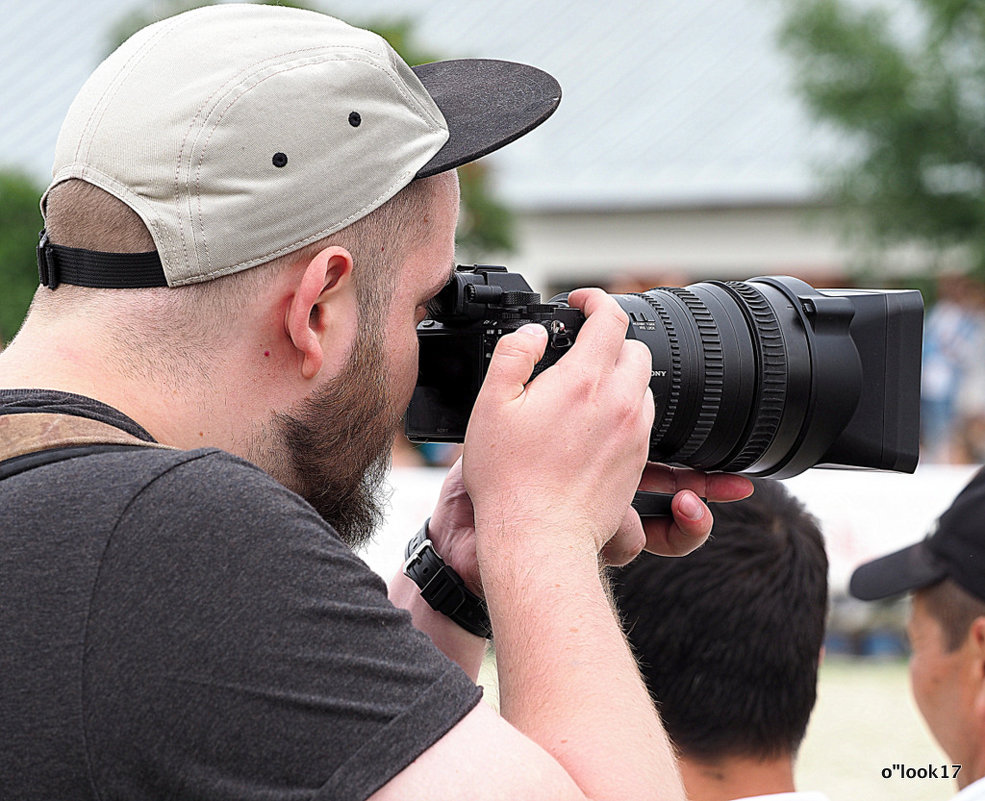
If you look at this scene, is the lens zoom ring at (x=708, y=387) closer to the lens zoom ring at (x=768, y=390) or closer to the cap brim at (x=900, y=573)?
the lens zoom ring at (x=768, y=390)

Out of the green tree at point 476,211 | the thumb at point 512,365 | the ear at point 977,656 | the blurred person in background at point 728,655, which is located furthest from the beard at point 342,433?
the green tree at point 476,211

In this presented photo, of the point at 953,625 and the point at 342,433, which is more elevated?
the point at 342,433

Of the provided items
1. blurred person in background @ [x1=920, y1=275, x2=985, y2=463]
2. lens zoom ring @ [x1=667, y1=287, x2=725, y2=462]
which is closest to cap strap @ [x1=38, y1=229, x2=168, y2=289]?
lens zoom ring @ [x1=667, y1=287, x2=725, y2=462]

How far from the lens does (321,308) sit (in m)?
1.47

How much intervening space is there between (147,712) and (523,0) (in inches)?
921

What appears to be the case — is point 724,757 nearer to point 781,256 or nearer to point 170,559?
point 170,559

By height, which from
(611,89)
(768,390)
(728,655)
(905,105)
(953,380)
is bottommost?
(611,89)

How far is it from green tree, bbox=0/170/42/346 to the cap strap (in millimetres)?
7882

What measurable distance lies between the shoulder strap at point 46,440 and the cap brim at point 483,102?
50 centimetres

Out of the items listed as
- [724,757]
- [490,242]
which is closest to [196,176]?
[724,757]

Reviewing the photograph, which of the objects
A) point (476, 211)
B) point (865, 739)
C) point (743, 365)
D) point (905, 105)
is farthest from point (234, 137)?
point (905, 105)

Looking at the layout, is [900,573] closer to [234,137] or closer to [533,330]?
[533,330]

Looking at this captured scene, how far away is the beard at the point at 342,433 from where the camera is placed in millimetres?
1514

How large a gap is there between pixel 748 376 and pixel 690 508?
0.22 metres
